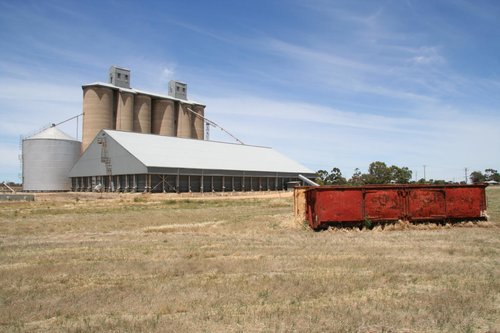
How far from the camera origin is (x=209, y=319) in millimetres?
6703

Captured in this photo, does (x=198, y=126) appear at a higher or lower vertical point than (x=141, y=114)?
lower

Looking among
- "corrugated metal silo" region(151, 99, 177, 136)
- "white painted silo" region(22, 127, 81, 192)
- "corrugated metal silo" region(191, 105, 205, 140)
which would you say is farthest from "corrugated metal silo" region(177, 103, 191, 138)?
"white painted silo" region(22, 127, 81, 192)

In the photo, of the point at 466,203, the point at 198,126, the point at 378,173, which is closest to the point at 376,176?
the point at 378,173

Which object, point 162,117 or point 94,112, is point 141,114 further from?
point 94,112

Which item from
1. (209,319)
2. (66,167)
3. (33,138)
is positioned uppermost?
(33,138)

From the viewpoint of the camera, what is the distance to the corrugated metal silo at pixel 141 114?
7825cm

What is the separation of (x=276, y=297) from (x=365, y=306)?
1.47 meters

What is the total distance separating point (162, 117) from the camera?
270 feet

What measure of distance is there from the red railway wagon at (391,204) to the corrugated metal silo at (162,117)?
214 ft

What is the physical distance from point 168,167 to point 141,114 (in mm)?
23000

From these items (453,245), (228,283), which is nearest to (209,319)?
(228,283)

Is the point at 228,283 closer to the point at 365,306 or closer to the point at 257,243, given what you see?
the point at 365,306

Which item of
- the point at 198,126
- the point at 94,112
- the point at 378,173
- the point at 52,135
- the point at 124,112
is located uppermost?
the point at 124,112

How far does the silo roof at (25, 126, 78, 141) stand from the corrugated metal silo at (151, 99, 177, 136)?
14324 millimetres
